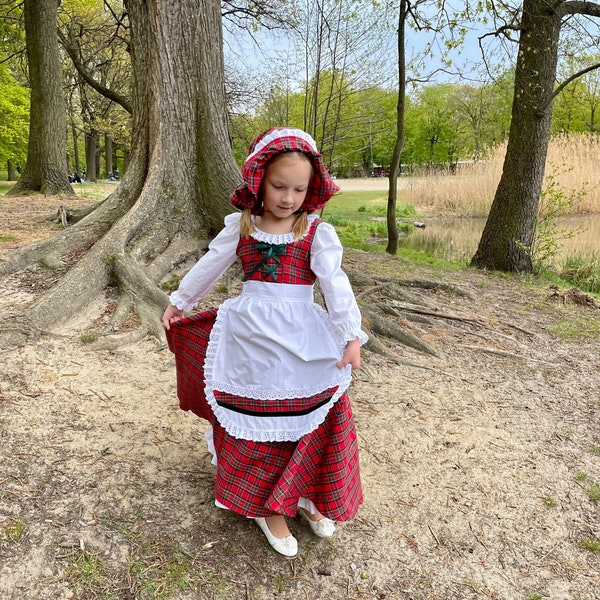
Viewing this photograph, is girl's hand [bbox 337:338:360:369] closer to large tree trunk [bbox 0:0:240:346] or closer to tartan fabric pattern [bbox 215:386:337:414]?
tartan fabric pattern [bbox 215:386:337:414]

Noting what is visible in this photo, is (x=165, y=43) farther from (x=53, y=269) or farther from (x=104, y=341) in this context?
(x=104, y=341)

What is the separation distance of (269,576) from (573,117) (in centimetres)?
3949

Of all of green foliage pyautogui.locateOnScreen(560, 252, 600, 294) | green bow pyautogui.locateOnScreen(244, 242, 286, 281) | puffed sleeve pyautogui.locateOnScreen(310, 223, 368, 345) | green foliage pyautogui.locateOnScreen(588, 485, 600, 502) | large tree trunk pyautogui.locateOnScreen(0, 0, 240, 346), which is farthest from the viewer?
green foliage pyautogui.locateOnScreen(560, 252, 600, 294)

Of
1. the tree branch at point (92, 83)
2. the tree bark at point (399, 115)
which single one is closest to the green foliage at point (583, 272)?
the tree bark at point (399, 115)

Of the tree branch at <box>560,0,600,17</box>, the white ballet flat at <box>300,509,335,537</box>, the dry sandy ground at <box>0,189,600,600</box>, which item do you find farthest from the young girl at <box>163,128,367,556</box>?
the tree branch at <box>560,0,600,17</box>

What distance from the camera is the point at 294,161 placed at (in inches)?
79.3

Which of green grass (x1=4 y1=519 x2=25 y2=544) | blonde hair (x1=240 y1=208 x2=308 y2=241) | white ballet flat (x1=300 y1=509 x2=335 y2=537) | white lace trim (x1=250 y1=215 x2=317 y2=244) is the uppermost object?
blonde hair (x1=240 y1=208 x2=308 y2=241)

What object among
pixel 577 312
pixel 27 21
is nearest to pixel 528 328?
pixel 577 312

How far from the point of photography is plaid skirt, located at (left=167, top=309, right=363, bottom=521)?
2.11 m

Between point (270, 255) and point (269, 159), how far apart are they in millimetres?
379

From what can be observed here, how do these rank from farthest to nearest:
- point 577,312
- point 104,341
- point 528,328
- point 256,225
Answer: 1. point 577,312
2. point 528,328
3. point 104,341
4. point 256,225

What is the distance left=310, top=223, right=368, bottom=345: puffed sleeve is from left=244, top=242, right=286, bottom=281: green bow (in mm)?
135

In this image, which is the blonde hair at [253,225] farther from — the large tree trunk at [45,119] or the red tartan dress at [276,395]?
the large tree trunk at [45,119]

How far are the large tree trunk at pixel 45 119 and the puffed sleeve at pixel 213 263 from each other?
912 centimetres
